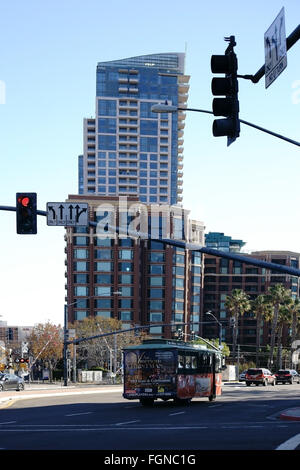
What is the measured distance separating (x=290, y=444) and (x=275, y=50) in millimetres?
8768

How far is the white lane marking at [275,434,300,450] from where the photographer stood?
1620cm

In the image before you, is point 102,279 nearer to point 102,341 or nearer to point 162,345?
point 102,341

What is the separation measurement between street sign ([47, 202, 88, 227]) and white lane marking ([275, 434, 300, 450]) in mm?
8027

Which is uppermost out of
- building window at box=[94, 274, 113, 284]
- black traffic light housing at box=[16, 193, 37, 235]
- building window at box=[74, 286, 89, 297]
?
black traffic light housing at box=[16, 193, 37, 235]

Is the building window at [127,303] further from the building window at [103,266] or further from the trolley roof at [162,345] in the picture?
the trolley roof at [162,345]

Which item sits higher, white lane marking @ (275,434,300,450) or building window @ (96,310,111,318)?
white lane marking @ (275,434,300,450)

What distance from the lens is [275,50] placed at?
1238cm

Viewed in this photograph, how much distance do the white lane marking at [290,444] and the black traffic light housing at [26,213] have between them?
320 inches

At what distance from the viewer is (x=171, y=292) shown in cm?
15500

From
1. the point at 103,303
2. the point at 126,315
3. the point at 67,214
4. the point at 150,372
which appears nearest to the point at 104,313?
the point at 103,303

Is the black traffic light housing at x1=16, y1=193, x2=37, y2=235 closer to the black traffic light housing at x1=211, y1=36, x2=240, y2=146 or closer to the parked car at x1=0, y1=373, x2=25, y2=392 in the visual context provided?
the black traffic light housing at x1=211, y1=36, x2=240, y2=146

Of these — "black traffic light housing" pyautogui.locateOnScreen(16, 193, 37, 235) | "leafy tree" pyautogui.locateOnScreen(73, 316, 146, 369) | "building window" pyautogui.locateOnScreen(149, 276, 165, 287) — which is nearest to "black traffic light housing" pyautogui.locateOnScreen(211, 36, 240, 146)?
"black traffic light housing" pyautogui.locateOnScreen(16, 193, 37, 235)
